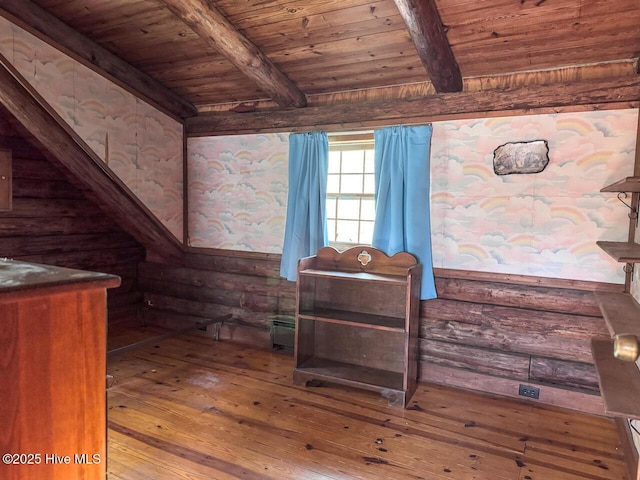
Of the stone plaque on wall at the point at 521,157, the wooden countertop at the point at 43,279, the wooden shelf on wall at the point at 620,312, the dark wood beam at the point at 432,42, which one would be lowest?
the wooden shelf on wall at the point at 620,312

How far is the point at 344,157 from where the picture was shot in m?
3.84

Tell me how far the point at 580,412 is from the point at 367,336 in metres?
1.58

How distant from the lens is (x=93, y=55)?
3.40m

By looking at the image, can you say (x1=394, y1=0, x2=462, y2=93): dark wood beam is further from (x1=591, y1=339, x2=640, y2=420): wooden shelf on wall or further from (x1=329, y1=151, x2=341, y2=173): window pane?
(x1=591, y1=339, x2=640, y2=420): wooden shelf on wall

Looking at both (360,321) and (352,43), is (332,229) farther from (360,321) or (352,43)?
(352,43)

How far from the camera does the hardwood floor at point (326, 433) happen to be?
2.27 m

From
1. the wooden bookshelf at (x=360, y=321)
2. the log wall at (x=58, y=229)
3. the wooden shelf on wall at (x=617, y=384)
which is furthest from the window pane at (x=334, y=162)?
the log wall at (x=58, y=229)

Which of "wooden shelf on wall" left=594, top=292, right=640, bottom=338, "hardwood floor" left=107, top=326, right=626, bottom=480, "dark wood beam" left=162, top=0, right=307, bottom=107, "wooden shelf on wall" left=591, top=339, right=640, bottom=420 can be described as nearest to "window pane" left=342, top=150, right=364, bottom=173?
"dark wood beam" left=162, top=0, right=307, bottom=107

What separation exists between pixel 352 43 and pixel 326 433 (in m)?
2.58

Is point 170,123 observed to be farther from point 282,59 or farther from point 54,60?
point 282,59

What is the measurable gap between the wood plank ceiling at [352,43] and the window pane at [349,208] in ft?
2.73

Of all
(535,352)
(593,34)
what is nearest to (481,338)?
(535,352)

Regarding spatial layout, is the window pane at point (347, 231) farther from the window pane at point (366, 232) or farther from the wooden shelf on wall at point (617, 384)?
the wooden shelf on wall at point (617, 384)

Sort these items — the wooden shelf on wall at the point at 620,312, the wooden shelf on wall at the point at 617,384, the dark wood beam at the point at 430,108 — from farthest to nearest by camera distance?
the dark wood beam at the point at 430,108, the wooden shelf on wall at the point at 620,312, the wooden shelf on wall at the point at 617,384
